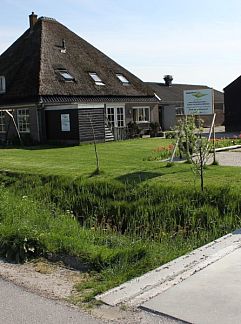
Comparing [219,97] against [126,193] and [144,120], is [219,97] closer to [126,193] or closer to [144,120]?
[144,120]

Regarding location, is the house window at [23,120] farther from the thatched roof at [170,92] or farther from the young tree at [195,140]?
the young tree at [195,140]

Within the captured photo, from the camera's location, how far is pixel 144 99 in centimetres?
3656

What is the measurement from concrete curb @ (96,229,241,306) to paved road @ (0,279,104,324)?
429 mm

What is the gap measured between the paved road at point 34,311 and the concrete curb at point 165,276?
1.41ft

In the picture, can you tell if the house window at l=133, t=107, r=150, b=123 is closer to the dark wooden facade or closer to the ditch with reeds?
the dark wooden facade

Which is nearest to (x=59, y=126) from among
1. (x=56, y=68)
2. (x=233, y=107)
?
(x=56, y=68)

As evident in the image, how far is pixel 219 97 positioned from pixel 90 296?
57.3 m

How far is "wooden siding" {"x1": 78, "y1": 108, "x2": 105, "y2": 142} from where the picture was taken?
26.7 metres

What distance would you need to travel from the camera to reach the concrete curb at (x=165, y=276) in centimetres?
502

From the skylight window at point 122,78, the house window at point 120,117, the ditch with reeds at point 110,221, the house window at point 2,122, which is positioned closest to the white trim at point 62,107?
the house window at point 2,122

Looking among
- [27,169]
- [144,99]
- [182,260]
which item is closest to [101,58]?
[144,99]

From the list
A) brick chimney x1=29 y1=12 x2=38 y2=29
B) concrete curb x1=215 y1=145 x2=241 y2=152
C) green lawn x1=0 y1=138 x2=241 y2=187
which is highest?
brick chimney x1=29 y1=12 x2=38 y2=29

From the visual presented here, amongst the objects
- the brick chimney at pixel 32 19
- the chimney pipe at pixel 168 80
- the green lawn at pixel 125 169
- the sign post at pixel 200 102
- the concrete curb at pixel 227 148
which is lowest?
the green lawn at pixel 125 169

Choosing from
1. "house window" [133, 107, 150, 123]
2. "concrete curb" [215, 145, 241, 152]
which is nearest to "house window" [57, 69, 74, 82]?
"house window" [133, 107, 150, 123]
